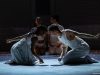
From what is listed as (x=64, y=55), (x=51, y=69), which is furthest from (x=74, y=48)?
(x=51, y=69)

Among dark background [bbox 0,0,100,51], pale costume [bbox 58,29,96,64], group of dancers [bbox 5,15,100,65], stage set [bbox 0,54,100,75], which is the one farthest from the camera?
dark background [bbox 0,0,100,51]

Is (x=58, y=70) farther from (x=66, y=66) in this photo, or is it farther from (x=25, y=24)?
(x=25, y=24)

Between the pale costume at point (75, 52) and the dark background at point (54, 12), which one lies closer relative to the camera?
the pale costume at point (75, 52)

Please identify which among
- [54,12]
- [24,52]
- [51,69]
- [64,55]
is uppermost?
[54,12]

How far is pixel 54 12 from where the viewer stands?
46.1 ft

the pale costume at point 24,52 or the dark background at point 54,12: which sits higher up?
the dark background at point 54,12

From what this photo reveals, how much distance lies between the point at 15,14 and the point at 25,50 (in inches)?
198

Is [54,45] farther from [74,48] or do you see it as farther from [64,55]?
[74,48]

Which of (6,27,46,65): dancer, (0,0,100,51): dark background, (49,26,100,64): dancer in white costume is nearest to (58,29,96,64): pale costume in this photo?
(49,26,100,64): dancer in white costume

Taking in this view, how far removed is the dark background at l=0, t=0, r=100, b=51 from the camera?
13.9 metres

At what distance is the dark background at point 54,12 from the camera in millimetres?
13938

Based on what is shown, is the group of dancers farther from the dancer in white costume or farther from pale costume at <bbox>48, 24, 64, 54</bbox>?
pale costume at <bbox>48, 24, 64, 54</bbox>

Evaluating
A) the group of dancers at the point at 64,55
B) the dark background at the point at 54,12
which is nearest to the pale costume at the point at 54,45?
the dark background at the point at 54,12

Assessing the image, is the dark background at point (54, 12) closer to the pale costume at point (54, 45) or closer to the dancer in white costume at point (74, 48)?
the pale costume at point (54, 45)
